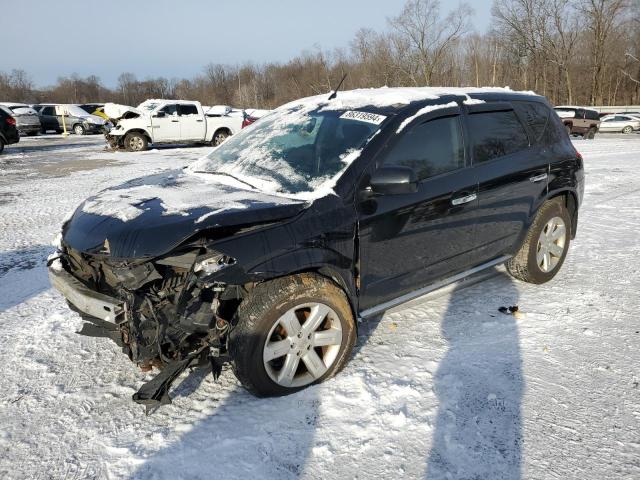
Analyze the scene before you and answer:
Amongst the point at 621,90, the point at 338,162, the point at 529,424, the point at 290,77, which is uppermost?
the point at 290,77

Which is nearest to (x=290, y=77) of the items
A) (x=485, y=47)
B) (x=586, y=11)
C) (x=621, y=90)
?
(x=485, y=47)

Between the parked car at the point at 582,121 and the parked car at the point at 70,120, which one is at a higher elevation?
the parked car at the point at 70,120

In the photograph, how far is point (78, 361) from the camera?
3.36 metres

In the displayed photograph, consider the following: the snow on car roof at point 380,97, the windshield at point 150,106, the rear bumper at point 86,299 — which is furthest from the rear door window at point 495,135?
the windshield at point 150,106

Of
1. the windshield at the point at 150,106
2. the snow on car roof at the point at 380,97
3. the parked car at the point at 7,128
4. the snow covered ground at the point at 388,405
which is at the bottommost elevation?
the snow covered ground at the point at 388,405

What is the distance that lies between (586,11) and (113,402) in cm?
6234

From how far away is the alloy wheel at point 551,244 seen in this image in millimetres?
4516

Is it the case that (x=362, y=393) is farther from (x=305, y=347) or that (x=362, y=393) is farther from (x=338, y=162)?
(x=338, y=162)

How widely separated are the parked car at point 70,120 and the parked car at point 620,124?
99.2 ft

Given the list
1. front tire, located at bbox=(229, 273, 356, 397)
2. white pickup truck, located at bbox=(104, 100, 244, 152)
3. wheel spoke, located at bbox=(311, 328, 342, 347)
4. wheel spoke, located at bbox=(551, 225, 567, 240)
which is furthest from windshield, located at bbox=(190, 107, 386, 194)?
white pickup truck, located at bbox=(104, 100, 244, 152)

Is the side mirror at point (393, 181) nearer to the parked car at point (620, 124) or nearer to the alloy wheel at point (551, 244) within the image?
the alloy wheel at point (551, 244)

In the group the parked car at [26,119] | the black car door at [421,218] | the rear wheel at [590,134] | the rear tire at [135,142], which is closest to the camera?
the black car door at [421,218]

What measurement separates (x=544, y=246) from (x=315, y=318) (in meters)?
2.72

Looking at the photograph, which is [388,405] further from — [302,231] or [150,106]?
[150,106]
